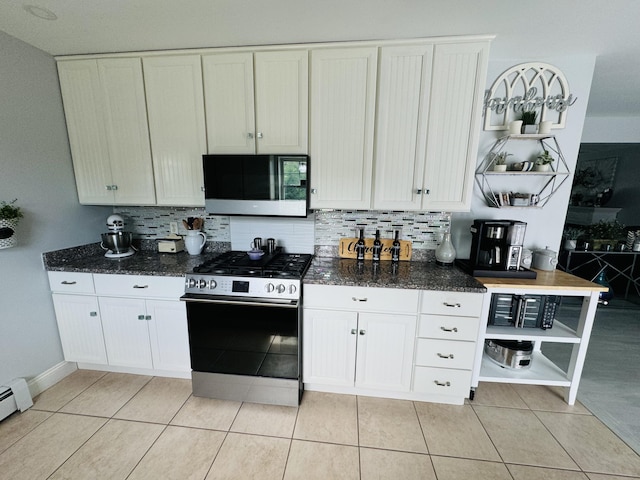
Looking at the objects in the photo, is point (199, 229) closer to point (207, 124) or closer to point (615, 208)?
point (207, 124)

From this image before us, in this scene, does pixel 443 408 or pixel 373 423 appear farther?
pixel 443 408

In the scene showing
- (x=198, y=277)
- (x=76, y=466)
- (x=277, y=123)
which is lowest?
(x=76, y=466)

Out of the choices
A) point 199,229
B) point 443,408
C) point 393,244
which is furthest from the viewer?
point 199,229

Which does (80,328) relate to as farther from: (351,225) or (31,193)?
(351,225)

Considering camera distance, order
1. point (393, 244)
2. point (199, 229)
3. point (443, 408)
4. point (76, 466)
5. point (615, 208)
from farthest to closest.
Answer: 1. point (615, 208)
2. point (199, 229)
3. point (393, 244)
4. point (443, 408)
5. point (76, 466)

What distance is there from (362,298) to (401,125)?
1.20 meters

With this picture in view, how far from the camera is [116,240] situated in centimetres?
214

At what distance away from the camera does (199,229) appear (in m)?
2.36

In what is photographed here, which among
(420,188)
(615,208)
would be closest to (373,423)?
(420,188)

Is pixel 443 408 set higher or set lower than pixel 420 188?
lower

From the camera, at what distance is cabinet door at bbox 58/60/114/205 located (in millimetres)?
1960

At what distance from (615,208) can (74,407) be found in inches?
253

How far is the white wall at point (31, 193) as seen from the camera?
1.73 metres

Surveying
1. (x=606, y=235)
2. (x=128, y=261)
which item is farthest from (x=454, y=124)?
(x=606, y=235)
